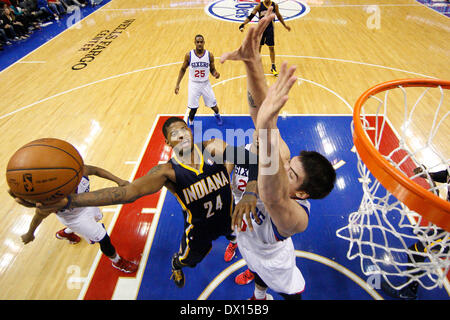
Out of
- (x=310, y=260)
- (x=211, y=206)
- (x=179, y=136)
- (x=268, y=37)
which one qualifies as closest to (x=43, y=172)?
(x=179, y=136)

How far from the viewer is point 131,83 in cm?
664

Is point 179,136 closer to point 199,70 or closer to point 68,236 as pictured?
point 68,236

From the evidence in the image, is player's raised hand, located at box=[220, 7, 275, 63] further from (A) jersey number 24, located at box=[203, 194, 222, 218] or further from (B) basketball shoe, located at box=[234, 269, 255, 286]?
(B) basketball shoe, located at box=[234, 269, 255, 286]

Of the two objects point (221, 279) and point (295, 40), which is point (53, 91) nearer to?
point (221, 279)

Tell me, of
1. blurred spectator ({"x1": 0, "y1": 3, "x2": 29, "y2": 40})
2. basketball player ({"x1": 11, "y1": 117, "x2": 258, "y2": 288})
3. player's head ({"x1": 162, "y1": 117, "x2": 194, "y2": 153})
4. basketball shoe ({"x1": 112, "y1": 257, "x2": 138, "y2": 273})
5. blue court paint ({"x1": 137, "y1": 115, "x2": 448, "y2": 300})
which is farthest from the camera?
blurred spectator ({"x1": 0, "y1": 3, "x2": 29, "y2": 40})

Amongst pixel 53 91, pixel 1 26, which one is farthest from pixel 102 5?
pixel 53 91

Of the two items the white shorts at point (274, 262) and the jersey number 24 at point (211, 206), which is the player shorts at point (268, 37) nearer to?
the jersey number 24 at point (211, 206)

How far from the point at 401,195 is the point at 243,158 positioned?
1.22 m

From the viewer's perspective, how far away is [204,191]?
220 centimetres

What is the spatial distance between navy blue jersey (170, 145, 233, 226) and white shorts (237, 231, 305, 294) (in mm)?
361

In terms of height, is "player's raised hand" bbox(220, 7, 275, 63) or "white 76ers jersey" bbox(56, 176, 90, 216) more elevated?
"player's raised hand" bbox(220, 7, 275, 63)

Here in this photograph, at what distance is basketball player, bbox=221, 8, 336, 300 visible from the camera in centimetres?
110

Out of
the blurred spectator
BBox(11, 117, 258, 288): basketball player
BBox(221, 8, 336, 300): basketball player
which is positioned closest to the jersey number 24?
BBox(11, 117, 258, 288): basketball player

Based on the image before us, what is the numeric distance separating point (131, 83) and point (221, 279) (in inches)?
220
